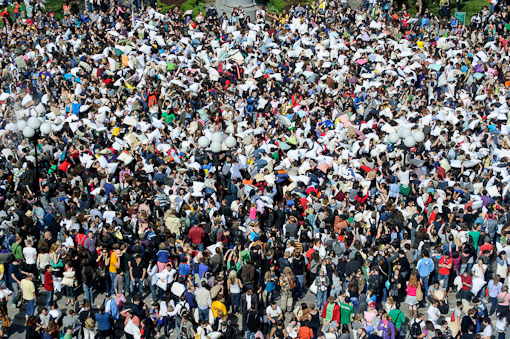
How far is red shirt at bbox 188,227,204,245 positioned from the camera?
20703 mm

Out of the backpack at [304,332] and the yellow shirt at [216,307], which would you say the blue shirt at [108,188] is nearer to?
the yellow shirt at [216,307]

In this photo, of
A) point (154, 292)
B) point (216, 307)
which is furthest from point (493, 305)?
point (154, 292)

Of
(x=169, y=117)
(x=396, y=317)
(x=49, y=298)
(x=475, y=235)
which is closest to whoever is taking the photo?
(x=396, y=317)

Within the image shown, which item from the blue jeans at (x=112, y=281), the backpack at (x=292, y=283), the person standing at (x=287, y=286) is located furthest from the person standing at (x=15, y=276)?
the backpack at (x=292, y=283)

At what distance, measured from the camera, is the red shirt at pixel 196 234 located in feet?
67.9

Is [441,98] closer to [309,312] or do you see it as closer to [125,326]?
[309,312]

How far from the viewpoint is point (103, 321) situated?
17.5 m

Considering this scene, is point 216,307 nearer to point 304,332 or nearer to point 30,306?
point 304,332

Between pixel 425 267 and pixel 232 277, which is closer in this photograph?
pixel 232 277

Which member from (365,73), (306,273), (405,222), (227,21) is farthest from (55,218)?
(227,21)

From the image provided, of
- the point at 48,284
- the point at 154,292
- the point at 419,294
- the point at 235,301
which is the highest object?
the point at 419,294

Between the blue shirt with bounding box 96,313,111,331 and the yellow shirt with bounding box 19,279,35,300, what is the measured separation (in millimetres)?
2091

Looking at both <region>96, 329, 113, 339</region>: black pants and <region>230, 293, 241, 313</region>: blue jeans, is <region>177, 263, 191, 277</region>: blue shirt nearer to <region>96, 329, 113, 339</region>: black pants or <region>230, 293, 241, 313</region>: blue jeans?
<region>230, 293, 241, 313</region>: blue jeans

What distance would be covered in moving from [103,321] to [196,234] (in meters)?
3.93
